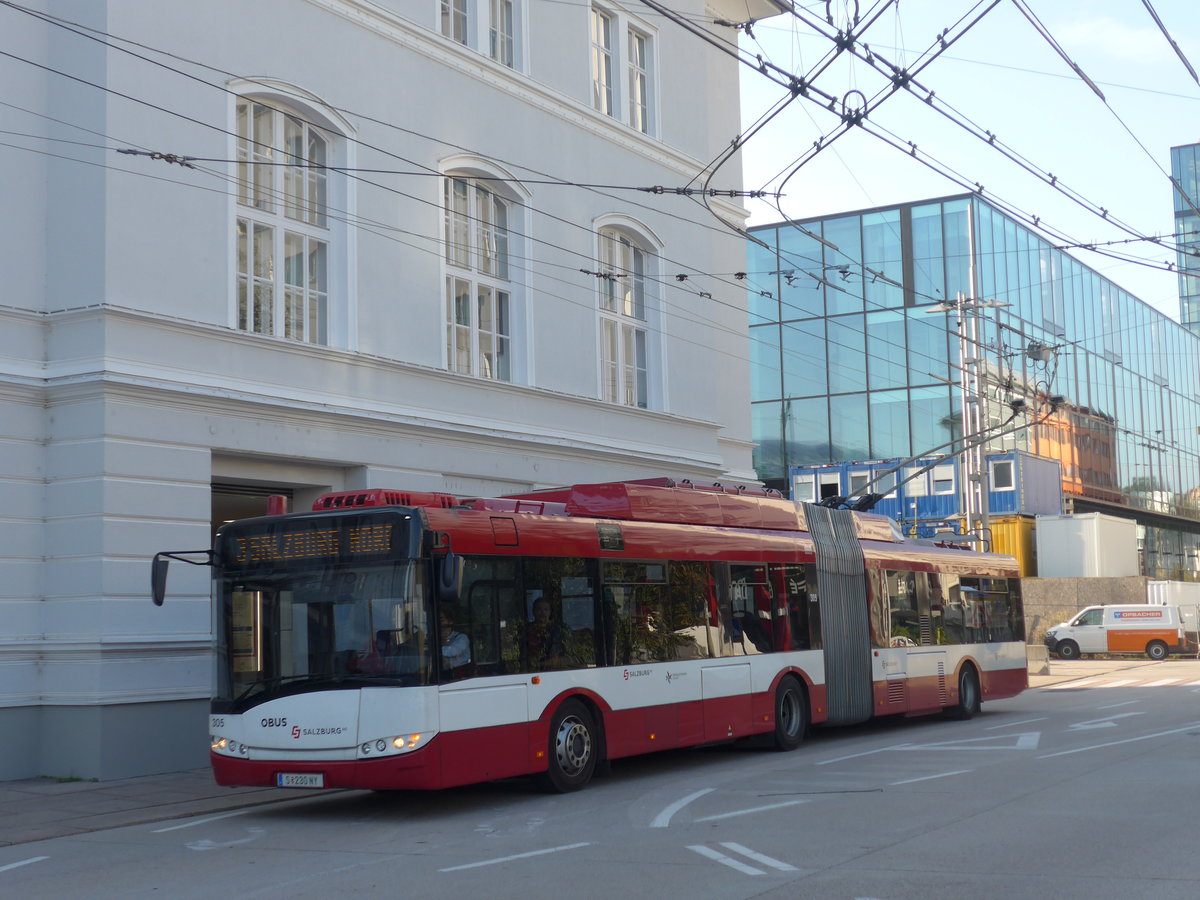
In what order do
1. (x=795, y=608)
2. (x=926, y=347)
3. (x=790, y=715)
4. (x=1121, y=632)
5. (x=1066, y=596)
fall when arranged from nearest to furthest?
(x=790, y=715) < (x=795, y=608) < (x=1121, y=632) < (x=1066, y=596) < (x=926, y=347)

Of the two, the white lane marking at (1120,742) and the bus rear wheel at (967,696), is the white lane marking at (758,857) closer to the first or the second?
the white lane marking at (1120,742)

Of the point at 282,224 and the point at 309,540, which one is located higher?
the point at 282,224

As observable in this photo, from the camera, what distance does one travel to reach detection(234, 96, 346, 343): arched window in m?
18.6

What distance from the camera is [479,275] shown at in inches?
896

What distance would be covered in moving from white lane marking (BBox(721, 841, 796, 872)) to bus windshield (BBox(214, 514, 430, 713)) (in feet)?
11.0

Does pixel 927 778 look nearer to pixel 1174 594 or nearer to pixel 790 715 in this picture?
pixel 790 715

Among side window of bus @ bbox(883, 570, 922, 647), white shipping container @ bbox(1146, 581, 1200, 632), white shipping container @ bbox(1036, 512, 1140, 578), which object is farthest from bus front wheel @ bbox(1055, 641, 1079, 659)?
side window of bus @ bbox(883, 570, 922, 647)

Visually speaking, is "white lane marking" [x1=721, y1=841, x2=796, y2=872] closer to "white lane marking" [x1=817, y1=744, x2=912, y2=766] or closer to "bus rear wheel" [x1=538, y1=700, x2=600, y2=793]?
"bus rear wheel" [x1=538, y1=700, x2=600, y2=793]

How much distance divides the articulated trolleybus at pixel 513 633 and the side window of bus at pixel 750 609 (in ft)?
0.11

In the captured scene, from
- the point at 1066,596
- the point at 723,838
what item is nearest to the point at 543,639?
the point at 723,838

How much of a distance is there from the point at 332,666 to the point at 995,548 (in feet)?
142

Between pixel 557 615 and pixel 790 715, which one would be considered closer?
pixel 557 615

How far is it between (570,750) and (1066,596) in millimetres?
38129

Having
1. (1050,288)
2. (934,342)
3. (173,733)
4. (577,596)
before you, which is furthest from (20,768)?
(1050,288)
